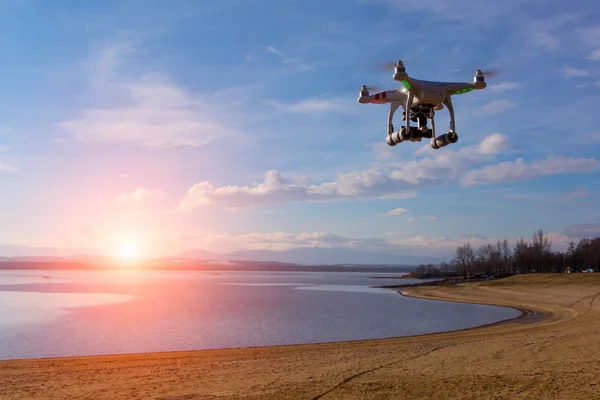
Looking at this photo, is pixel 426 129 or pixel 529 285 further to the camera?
pixel 529 285

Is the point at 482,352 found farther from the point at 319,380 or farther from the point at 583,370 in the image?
the point at 319,380

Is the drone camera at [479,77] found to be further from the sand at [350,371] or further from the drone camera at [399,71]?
the sand at [350,371]

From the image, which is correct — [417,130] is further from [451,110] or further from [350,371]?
[350,371]

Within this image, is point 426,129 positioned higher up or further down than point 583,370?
higher up

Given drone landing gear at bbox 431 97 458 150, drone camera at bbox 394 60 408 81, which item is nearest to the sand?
drone landing gear at bbox 431 97 458 150

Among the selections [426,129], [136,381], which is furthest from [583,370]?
[136,381]

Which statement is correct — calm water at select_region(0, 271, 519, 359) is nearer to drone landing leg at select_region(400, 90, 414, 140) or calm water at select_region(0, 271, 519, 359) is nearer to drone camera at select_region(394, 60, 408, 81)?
drone landing leg at select_region(400, 90, 414, 140)
